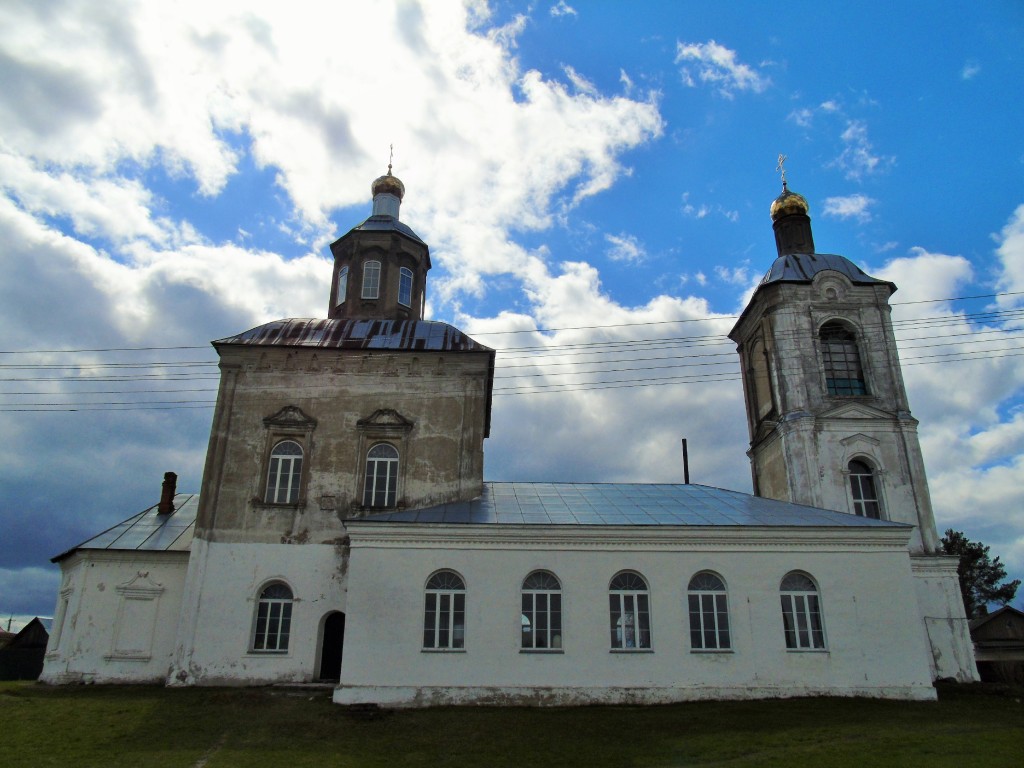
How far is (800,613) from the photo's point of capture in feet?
55.4

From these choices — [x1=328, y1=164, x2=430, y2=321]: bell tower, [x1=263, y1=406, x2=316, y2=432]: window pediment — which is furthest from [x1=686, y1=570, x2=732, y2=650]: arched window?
[x1=328, y1=164, x2=430, y2=321]: bell tower

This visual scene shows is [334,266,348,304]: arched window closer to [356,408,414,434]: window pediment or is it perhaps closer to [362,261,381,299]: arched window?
[362,261,381,299]: arched window

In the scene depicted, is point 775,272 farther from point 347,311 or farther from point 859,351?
point 347,311

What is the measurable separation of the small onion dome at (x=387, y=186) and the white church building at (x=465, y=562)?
233 inches

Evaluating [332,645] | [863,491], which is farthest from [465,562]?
[863,491]

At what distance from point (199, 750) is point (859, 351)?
22.7 metres

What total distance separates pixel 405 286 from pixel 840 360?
15.3 metres

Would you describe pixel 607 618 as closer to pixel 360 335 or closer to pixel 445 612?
pixel 445 612

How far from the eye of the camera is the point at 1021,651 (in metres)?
33.1

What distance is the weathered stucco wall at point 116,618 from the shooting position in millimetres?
18469

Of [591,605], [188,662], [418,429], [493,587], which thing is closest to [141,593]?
[188,662]

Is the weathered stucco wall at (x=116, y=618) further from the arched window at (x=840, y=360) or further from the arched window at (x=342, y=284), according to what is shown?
the arched window at (x=840, y=360)

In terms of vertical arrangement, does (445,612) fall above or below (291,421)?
below

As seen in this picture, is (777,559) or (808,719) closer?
(808,719)
